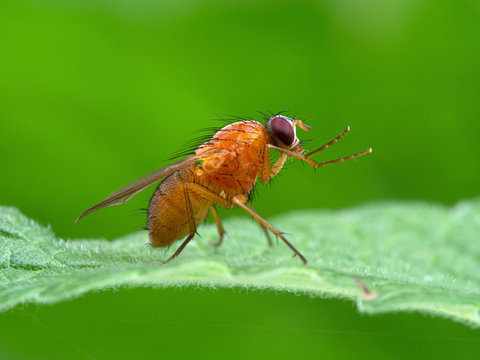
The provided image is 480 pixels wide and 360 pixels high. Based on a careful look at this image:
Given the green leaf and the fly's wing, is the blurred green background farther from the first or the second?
the fly's wing

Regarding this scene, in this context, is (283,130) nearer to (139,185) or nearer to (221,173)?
(221,173)

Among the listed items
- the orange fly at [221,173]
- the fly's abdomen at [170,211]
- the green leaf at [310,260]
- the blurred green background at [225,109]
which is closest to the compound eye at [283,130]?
the orange fly at [221,173]

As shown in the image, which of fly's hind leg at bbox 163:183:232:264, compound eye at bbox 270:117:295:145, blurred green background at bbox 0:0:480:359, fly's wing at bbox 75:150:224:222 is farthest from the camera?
blurred green background at bbox 0:0:480:359

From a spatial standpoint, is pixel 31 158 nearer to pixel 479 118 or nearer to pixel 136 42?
pixel 136 42

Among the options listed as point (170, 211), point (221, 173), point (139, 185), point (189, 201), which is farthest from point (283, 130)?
point (139, 185)

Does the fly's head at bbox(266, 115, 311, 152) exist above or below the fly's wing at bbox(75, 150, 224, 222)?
above

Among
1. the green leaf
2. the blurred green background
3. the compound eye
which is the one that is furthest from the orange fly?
the blurred green background

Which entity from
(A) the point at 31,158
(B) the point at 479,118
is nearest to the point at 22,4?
(A) the point at 31,158
